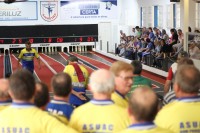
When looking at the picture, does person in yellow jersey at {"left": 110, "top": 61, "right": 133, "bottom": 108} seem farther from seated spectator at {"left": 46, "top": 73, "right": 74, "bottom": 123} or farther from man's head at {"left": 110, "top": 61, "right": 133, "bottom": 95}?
seated spectator at {"left": 46, "top": 73, "right": 74, "bottom": 123}

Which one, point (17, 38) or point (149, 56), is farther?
point (17, 38)

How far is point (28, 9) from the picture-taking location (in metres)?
29.4

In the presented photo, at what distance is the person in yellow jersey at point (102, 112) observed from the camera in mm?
3516

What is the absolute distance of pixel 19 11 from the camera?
2930 centimetres

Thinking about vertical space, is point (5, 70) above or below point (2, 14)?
below

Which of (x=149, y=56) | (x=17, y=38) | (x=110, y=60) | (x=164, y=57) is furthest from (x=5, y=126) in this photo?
(x=17, y=38)

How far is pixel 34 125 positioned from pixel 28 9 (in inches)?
1052

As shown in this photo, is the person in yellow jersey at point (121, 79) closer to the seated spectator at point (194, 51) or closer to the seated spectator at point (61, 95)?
the seated spectator at point (61, 95)

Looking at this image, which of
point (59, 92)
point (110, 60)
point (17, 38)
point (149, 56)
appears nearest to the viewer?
point (59, 92)

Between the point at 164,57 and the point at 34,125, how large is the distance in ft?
48.9

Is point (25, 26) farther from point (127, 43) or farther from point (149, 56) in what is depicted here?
point (149, 56)

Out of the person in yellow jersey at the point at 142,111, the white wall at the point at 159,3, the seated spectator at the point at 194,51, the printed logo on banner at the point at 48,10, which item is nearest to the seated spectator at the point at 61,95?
the person in yellow jersey at the point at 142,111

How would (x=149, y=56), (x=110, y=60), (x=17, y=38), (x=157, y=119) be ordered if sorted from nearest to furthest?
(x=157, y=119) < (x=149, y=56) < (x=110, y=60) < (x=17, y=38)

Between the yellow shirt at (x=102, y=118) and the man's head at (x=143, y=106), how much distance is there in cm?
55
